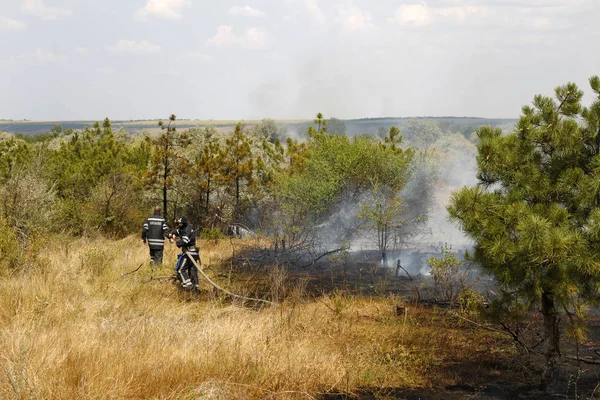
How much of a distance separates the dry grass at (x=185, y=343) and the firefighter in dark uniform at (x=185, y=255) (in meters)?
0.27

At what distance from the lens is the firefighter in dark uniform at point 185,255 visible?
33.8ft

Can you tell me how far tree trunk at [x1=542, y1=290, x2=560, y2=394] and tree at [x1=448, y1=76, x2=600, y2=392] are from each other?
0.04 ft

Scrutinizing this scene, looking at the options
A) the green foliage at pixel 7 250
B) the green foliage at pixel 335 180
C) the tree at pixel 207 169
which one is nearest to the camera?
the green foliage at pixel 7 250

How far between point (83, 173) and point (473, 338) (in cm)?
1456

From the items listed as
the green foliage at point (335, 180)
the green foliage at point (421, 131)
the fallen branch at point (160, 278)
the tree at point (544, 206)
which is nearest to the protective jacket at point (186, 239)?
the fallen branch at point (160, 278)

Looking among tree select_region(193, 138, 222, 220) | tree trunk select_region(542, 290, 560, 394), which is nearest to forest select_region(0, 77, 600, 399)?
tree trunk select_region(542, 290, 560, 394)

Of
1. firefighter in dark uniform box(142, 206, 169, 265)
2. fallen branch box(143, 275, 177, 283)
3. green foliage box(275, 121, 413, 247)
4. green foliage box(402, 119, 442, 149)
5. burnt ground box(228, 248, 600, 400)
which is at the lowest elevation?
burnt ground box(228, 248, 600, 400)

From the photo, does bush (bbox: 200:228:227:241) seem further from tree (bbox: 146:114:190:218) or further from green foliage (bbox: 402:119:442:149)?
green foliage (bbox: 402:119:442:149)

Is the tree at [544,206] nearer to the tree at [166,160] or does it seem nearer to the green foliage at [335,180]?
the green foliage at [335,180]

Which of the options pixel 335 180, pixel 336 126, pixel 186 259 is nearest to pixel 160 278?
pixel 186 259

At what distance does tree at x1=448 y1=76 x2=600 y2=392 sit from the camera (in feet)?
18.4

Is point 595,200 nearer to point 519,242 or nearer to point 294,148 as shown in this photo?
point 519,242

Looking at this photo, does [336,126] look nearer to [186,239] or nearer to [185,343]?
[186,239]

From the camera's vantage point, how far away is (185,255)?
10344 mm
